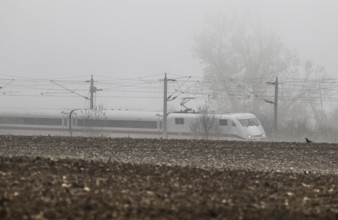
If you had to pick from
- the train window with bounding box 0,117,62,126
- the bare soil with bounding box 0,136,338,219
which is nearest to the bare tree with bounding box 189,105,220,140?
the train window with bounding box 0,117,62,126

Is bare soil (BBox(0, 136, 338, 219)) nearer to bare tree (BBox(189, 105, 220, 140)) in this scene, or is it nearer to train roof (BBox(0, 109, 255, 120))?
bare tree (BBox(189, 105, 220, 140))

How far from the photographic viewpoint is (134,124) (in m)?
35.6

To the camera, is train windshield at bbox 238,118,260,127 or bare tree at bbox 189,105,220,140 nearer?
bare tree at bbox 189,105,220,140

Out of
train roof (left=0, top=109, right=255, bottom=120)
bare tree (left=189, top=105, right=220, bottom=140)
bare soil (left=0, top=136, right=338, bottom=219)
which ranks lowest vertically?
bare soil (left=0, top=136, right=338, bottom=219)

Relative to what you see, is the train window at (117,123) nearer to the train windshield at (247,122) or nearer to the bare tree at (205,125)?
the bare tree at (205,125)

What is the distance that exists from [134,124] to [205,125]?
14.7ft

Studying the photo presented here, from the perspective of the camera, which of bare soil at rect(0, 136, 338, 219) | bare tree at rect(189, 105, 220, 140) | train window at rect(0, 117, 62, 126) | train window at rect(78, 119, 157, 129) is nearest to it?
bare soil at rect(0, 136, 338, 219)

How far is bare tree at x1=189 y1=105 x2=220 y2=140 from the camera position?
33.8 m

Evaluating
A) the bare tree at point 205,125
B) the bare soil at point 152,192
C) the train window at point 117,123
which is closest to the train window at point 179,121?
the bare tree at point 205,125

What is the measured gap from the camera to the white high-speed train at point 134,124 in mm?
34156

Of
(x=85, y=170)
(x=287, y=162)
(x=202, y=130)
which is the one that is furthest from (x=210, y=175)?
(x=202, y=130)

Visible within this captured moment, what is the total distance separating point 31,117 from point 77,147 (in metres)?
24.2

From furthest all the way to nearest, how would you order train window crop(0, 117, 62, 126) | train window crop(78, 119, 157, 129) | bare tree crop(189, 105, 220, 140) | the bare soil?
train window crop(0, 117, 62, 126), train window crop(78, 119, 157, 129), bare tree crop(189, 105, 220, 140), the bare soil

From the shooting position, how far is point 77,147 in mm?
13977
